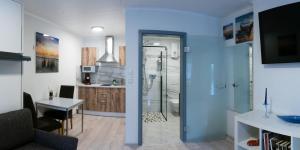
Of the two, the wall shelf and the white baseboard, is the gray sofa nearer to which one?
the wall shelf

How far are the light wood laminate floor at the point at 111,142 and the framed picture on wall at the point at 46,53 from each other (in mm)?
1413

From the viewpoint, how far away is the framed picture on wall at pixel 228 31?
11.1 feet

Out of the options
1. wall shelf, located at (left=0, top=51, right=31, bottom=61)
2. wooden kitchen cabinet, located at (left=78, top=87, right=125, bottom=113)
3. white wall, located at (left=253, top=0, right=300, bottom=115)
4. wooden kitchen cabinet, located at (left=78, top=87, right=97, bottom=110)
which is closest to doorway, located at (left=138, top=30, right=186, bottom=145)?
wooden kitchen cabinet, located at (left=78, top=87, right=125, bottom=113)

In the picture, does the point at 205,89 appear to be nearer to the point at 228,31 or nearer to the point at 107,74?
the point at 228,31

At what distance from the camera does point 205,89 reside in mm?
3387

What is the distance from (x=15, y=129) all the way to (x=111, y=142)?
63.9 inches

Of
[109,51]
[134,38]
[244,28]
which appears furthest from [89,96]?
[244,28]

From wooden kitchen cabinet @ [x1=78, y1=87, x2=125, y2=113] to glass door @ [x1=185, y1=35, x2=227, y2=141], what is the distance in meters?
2.23

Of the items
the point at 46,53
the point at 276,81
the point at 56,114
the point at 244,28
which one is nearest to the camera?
the point at 276,81

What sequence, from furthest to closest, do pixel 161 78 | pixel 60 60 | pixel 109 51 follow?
pixel 109 51, pixel 161 78, pixel 60 60

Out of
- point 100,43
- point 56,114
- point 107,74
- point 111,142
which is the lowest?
point 111,142

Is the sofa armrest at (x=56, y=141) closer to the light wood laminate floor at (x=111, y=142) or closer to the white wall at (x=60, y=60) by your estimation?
the light wood laminate floor at (x=111, y=142)

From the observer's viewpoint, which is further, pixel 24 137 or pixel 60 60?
pixel 60 60

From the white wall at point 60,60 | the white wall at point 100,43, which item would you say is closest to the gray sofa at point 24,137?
the white wall at point 60,60
